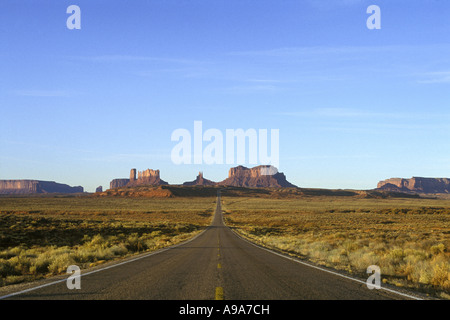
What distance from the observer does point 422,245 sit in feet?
68.4

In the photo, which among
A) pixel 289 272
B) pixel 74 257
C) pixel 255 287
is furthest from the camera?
pixel 74 257

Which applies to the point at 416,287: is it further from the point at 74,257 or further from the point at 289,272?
the point at 74,257

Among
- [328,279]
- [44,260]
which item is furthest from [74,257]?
[328,279]

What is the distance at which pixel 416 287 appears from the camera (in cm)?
969

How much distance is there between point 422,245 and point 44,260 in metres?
20.5
